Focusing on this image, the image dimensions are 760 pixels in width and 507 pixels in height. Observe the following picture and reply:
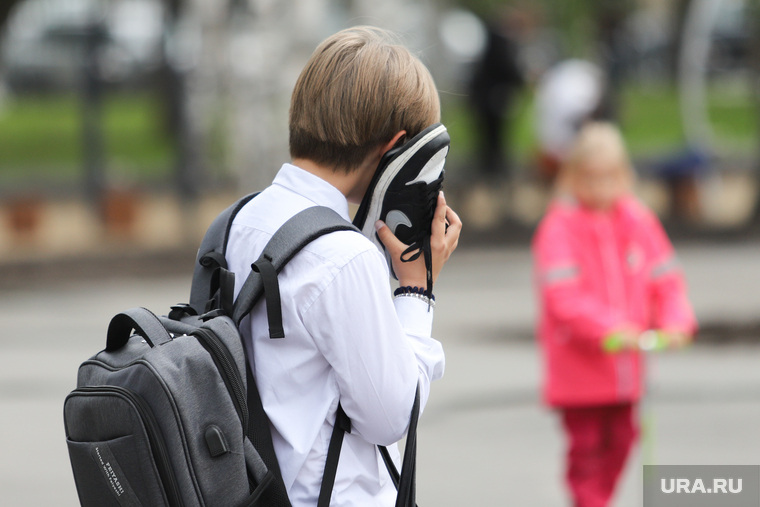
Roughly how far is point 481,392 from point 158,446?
18.4 ft

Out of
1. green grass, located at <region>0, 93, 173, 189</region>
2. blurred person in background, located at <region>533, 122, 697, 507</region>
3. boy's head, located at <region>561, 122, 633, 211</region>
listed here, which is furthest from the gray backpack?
green grass, located at <region>0, 93, 173, 189</region>

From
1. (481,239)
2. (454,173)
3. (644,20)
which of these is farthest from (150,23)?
(481,239)

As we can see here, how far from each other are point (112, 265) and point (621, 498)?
27.7 ft

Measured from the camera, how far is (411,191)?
2.33m

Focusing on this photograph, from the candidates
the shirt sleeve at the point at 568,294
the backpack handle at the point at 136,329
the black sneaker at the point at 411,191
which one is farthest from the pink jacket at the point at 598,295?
the backpack handle at the point at 136,329

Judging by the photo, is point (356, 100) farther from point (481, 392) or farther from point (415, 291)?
point (481, 392)

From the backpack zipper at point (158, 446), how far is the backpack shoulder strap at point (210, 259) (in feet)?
1.13

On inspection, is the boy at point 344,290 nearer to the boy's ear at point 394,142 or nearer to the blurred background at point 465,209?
the boy's ear at point 394,142

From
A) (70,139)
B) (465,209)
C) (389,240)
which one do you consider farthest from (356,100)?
(70,139)

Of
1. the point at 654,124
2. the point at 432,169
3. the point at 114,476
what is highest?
the point at 654,124

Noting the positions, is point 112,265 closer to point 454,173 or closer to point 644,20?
point 454,173

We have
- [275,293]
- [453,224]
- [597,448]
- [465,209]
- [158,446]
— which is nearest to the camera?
[158,446]

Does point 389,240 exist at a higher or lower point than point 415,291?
higher

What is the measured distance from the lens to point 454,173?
52.2ft
